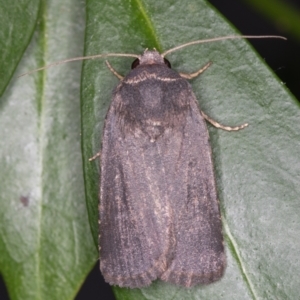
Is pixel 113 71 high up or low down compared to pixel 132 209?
up

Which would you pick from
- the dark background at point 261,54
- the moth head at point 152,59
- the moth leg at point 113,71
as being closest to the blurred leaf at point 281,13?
the dark background at point 261,54

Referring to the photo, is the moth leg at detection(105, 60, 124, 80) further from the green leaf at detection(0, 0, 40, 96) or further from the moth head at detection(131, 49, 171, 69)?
the green leaf at detection(0, 0, 40, 96)

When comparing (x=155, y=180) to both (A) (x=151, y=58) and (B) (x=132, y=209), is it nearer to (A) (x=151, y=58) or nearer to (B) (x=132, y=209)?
(B) (x=132, y=209)

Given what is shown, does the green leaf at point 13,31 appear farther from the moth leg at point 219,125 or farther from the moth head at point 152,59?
the moth leg at point 219,125

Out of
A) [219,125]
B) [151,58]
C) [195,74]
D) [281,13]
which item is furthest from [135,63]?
[281,13]

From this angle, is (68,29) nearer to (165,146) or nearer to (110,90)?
(110,90)

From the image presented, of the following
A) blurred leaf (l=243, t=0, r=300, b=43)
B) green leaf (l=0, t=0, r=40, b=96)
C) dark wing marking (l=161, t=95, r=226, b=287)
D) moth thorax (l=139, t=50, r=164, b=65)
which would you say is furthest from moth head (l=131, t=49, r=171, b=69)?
blurred leaf (l=243, t=0, r=300, b=43)
